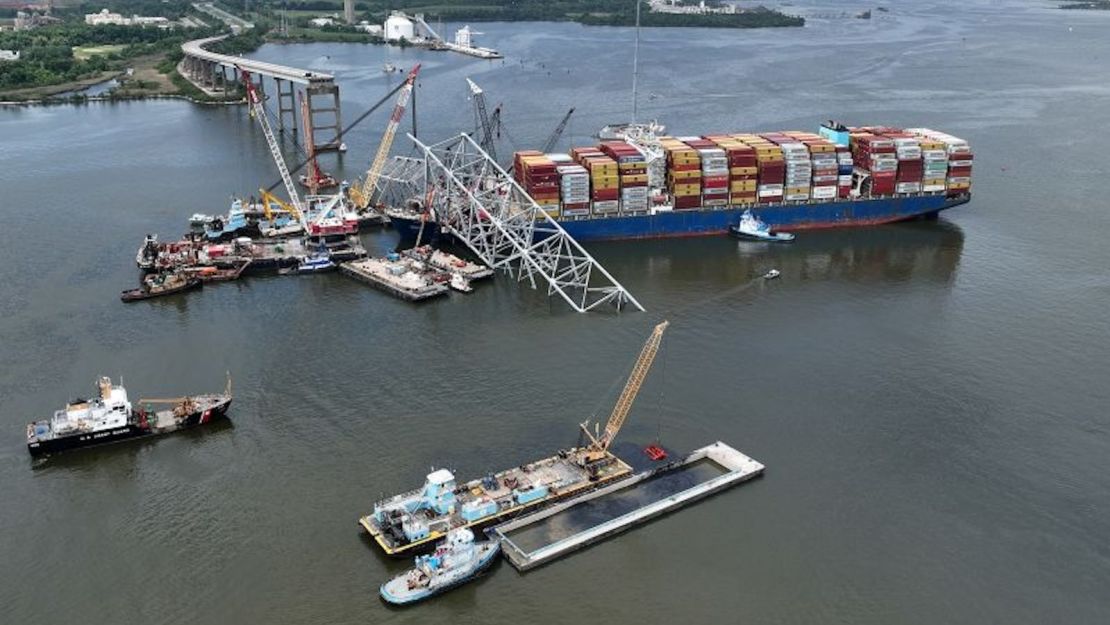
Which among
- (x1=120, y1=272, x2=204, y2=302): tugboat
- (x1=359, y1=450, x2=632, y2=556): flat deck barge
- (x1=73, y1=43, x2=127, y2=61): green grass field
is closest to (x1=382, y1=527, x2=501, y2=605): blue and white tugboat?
(x1=359, y1=450, x2=632, y2=556): flat deck barge

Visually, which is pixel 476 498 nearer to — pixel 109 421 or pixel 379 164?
pixel 109 421

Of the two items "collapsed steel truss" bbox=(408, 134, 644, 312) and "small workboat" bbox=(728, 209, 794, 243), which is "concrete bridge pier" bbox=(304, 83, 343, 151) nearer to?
"collapsed steel truss" bbox=(408, 134, 644, 312)

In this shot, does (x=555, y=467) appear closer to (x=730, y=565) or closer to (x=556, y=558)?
(x=556, y=558)

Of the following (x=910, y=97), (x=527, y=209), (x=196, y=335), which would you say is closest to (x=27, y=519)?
(x=196, y=335)

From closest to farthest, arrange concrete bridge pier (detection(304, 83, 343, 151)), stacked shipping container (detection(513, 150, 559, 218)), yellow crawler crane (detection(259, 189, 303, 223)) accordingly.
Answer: stacked shipping container (detection(513, 150, 559, 218)), yellow crawler crane (detection(259, 189, 303, 223)), concrete bridge pier (detection(304, 83, 343, 151))

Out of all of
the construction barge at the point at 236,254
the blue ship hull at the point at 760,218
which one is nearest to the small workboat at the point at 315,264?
the construction barge at the point at 236,254

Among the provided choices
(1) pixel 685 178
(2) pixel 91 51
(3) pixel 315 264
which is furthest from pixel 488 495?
(2) pixel 91 51
